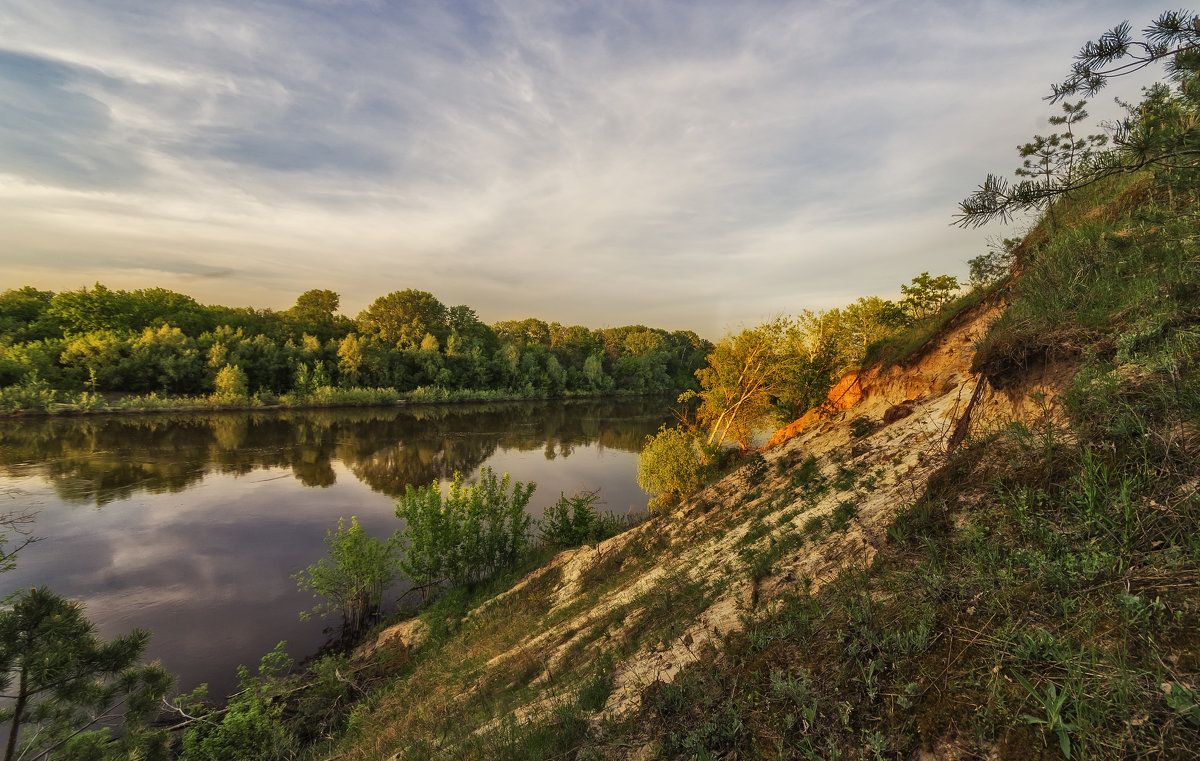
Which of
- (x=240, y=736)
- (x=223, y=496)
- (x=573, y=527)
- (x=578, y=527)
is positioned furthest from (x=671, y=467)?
(x=223, y=496)

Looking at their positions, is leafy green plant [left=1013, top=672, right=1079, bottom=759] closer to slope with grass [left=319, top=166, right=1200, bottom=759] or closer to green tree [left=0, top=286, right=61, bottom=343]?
slope with grass [left=319, top=166, right=1200, bottom=759]

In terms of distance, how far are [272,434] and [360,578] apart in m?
36.8

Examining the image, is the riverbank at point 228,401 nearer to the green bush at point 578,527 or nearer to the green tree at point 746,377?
the green bush at point 578,527

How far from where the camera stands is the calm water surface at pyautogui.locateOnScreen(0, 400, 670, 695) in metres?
14.3

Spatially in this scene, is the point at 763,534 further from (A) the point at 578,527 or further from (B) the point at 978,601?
(A) the point at 578,527

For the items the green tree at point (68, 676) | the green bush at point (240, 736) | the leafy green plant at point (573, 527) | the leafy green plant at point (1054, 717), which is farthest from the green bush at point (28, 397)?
the leafy green plant at point (1054, 717)

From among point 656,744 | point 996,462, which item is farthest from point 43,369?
point 996,462

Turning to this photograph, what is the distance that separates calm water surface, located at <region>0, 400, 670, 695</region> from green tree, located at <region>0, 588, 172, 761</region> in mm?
6063

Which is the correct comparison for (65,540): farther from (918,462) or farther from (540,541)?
(918,462)

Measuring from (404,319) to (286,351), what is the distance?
24.8 metres

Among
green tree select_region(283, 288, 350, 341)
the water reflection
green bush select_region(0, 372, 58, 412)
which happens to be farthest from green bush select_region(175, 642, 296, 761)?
green tree select_region(283, 288, 350, 341)

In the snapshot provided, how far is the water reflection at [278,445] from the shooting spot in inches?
1062

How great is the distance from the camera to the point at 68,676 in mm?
5934

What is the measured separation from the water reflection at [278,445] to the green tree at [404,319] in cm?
2601
